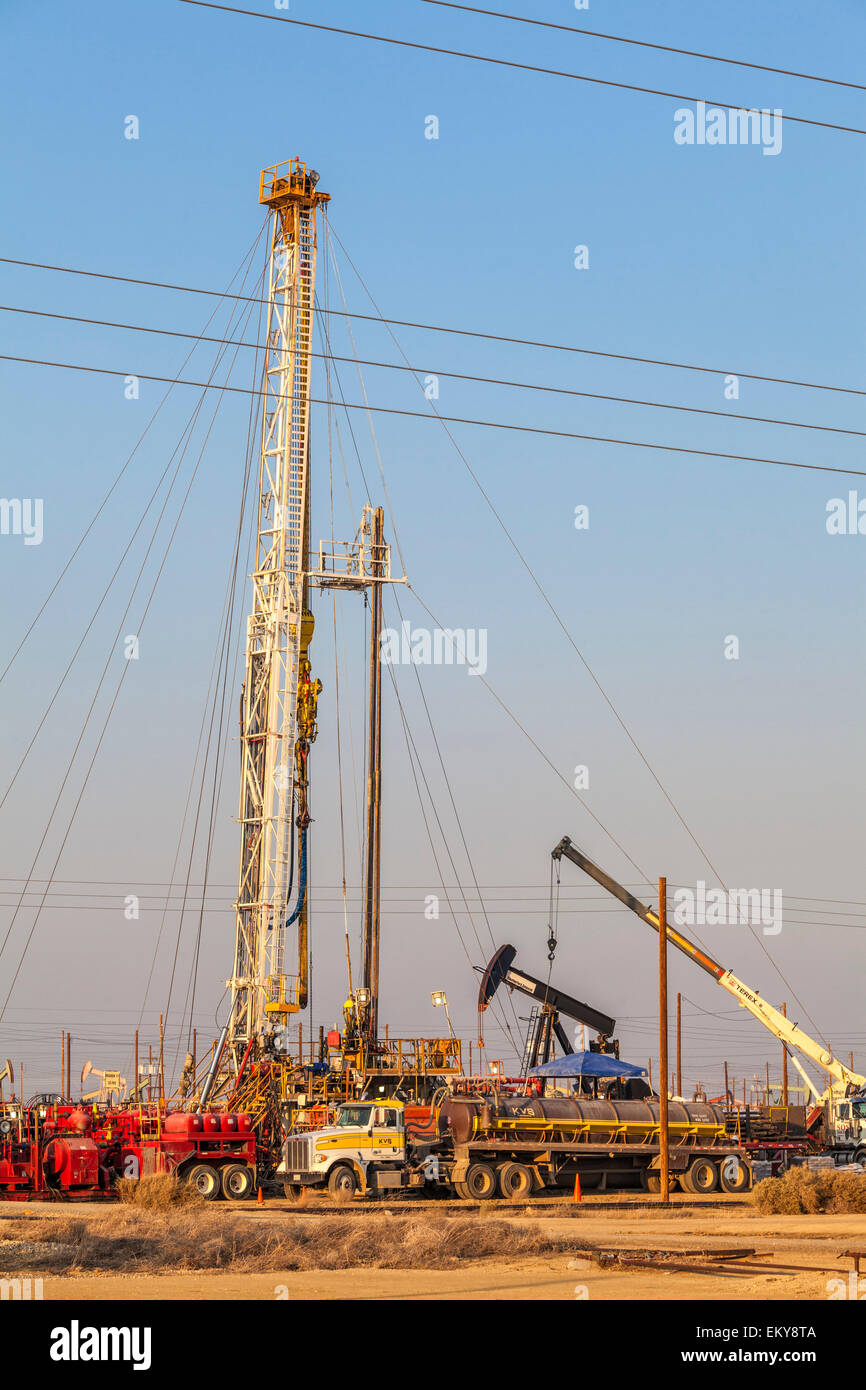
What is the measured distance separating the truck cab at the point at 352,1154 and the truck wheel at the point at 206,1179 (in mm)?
1581

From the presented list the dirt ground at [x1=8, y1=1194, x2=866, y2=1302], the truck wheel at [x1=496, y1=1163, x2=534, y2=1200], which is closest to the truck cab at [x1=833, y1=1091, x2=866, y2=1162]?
the truck wheel at [x1=496, y1=1163, x2=534, y2=1200]

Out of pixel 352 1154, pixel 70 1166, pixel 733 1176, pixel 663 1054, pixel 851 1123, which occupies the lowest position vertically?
pixel 733 1176

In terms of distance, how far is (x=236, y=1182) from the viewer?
124 feet

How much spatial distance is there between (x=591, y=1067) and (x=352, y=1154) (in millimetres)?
13834

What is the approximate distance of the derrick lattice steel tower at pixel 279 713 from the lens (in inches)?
2047

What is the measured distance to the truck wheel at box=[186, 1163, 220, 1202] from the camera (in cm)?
3734

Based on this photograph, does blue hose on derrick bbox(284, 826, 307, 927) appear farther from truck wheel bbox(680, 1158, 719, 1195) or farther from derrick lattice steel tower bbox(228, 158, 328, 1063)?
truck wheel bbox(680, 1158, 719, 1195)

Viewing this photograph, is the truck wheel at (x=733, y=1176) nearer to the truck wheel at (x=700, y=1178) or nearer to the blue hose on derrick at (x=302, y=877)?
the truck wheel at (x=700, y=1178)

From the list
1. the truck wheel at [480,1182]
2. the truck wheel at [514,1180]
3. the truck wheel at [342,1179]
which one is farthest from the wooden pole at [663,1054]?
the truck wheel at [342,1179]

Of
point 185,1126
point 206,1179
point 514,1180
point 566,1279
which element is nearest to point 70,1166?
point 185,1126

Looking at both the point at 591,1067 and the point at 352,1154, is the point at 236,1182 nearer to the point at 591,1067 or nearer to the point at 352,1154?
the point at 352,1154
